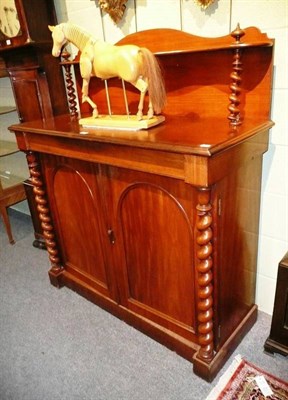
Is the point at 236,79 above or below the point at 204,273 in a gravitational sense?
above

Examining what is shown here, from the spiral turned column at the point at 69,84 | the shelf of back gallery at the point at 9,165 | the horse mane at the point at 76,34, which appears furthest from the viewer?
the shelf of back gallery at the point at 9,165

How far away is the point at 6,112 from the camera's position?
2.62m

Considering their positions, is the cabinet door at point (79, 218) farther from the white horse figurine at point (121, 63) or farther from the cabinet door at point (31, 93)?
the cabinet door at point (31, 93)

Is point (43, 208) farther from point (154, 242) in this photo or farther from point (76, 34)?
point (76, 34)

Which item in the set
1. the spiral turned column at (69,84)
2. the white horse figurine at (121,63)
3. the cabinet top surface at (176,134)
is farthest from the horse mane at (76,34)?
the cabinet top surface at (176,134)

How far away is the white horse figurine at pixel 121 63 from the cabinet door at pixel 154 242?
31 cm

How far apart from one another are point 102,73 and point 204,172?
0.68 m

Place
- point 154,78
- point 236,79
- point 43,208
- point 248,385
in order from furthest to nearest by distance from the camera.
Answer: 1. point 43,208
2. point 248,385
3. point 154,78
4. point 236,79

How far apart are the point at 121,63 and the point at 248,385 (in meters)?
1.41

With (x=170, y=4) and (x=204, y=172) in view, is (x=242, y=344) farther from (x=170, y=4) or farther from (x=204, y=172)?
(x=170, y=4)

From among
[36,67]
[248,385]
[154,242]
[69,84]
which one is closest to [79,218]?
[154,242]

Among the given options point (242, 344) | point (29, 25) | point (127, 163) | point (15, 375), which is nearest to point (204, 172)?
point (127, 163)

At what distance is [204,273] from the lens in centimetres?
120

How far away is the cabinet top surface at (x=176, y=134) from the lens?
102cm
